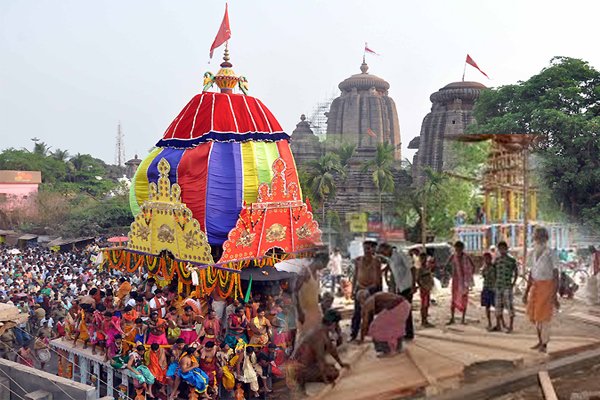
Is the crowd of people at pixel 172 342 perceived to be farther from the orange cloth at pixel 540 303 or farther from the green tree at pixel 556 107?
the green tree at pixel 556 107

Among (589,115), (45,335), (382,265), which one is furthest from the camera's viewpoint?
(589,115)

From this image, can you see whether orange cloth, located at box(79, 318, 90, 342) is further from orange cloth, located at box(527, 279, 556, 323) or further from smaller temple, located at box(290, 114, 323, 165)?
orange cloth, located at box(527, 279, 556, 323)

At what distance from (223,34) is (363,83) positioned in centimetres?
2360

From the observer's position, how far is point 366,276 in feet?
6.75

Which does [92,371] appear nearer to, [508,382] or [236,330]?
[236,330]

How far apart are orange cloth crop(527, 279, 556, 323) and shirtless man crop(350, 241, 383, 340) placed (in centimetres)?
61

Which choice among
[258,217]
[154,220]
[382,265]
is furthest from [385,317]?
[154,220]

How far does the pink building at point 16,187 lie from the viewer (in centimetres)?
3516

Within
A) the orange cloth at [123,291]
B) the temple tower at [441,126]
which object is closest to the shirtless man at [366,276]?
the temple tower at [441,126]

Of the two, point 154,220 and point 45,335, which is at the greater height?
point 154,220

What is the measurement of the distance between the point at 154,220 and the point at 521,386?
12479 millimetres

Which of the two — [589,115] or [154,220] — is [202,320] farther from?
[589,115]

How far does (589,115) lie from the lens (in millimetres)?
15609

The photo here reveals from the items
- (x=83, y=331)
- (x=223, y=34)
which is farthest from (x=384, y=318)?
(x=223, y=34)
